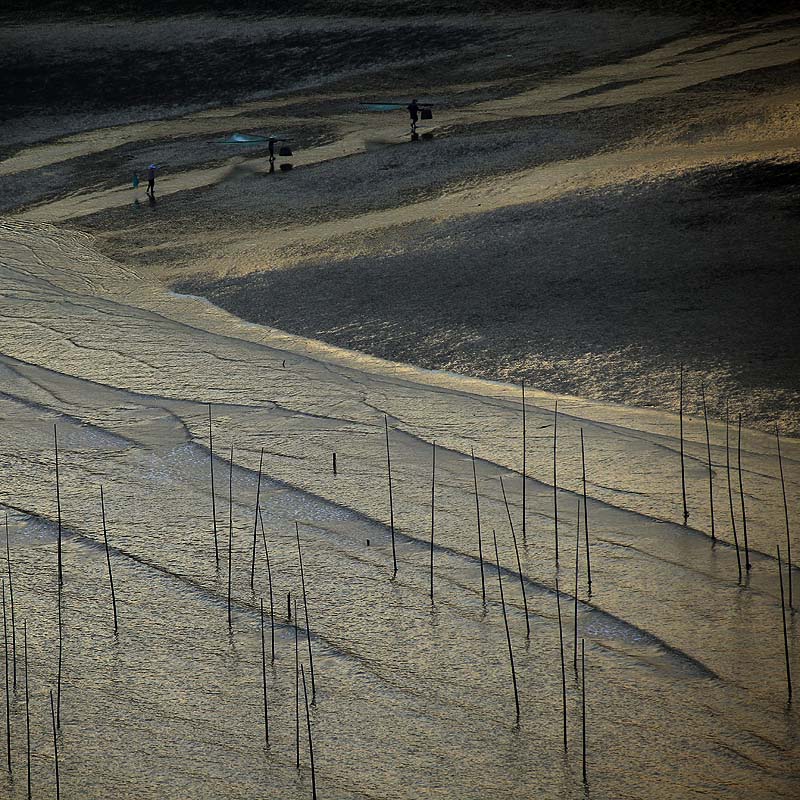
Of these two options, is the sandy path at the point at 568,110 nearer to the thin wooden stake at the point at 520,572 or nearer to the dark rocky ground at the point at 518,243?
the dark rocky ground at the point at 518,243

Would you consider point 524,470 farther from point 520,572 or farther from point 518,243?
point 518,243

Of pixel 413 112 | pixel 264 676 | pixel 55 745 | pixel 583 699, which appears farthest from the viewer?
pixel 413 112

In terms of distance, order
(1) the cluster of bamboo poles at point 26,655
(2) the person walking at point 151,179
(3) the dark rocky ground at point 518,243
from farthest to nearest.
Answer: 1. (2) the person walking at point 151,179
2. (3) the dark rocky ground at point 518,243
3. (1) the cluster of bamboo poles at point 26,655

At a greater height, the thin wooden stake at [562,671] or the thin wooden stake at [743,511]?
the thin wooden stake at [743,511]

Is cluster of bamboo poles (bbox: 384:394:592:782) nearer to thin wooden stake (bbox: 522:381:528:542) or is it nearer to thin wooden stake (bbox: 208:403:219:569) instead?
thin wooden stake (bbox: 522:381:528:542)

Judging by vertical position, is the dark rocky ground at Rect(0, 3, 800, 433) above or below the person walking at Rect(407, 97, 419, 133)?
below

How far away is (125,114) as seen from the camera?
60.4 feet

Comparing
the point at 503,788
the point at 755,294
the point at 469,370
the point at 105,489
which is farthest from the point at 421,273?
the point at 503,788

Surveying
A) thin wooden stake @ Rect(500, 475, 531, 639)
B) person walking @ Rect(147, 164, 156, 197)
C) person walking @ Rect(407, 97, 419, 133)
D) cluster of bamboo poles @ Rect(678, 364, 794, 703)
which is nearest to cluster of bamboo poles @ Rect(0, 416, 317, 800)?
thin wooden stake @ Rect(500, 475, 531, 639)

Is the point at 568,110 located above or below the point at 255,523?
above

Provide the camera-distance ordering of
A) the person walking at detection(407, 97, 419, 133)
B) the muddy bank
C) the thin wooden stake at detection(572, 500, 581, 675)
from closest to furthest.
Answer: the thin wooden stake at detection(572, 500, 581, 675), the muddy bank, the person walking at detection(407, 97, 419, 133)

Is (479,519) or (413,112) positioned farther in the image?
(413,112)

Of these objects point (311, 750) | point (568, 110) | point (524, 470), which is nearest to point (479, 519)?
point (524, 470)

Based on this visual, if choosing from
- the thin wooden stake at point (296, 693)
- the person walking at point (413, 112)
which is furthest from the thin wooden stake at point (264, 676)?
the person walking at point (413, 112)
